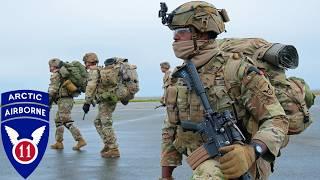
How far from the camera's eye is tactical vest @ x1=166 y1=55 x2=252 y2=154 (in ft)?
14.1

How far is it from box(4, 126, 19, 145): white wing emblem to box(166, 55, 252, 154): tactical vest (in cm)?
323

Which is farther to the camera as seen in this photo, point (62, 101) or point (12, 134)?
point (62, 101)

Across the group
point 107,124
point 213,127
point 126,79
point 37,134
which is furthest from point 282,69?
point 107,124

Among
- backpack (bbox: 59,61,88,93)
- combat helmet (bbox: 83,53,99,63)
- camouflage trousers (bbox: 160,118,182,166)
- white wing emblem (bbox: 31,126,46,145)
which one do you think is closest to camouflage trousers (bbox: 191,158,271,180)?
camouflage trousers (bbox: 160,118,182,166)

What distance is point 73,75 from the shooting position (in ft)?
43.2

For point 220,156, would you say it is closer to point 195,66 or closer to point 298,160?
point 195,66

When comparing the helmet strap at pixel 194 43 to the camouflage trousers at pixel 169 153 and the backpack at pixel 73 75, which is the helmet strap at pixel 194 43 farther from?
the backpack at pixel 73 75

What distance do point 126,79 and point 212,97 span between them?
724 centimetres

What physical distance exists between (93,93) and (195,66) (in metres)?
7.46

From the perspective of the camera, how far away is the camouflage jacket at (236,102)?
413 cm

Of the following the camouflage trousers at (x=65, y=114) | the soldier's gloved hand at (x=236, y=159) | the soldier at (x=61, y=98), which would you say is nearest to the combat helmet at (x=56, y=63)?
the soldier at (x=61, y=98)

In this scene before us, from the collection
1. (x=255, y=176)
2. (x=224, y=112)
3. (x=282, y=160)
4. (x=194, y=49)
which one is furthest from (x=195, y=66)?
(x=282, y=160)

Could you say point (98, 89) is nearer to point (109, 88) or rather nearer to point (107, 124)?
point (109, 88)

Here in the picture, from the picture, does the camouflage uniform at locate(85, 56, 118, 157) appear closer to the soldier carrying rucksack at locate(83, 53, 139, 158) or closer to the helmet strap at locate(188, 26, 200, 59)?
the soldier carrying rucksack at locate(83, 53, 139, 158)
